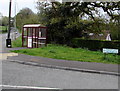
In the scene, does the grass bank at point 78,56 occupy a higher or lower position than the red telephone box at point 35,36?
lower

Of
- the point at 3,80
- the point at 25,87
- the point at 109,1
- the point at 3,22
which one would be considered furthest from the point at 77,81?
the point at 3,22

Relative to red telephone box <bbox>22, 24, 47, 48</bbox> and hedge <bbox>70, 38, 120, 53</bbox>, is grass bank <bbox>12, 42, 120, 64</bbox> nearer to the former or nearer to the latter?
hedge <bbox>70, 38, 120, 53</bbox>

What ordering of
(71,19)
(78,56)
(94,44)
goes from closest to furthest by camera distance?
(78,56)
(94,44)
(71,19)

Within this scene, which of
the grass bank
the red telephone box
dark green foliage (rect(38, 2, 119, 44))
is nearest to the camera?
the grass bank

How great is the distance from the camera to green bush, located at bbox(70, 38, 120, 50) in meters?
16.5

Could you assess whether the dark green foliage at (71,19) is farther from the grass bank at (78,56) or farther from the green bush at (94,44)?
the grass bank at (78,56)

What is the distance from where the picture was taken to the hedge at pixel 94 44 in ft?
54.2

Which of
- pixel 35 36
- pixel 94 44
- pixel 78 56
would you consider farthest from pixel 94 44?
pixel 78 56

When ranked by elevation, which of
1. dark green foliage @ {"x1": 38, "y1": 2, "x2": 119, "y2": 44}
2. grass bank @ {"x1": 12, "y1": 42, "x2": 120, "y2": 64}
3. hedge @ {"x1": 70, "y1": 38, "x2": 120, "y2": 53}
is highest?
dark green foliage @ {"x1": 38, "y1": 2, "x2": 119, "y2": 44}

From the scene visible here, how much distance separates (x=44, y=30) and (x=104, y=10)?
6776 millimetres

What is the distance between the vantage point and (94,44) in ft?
58.6

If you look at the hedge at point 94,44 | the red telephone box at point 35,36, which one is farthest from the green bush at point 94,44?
the red telephone box at point 35,36

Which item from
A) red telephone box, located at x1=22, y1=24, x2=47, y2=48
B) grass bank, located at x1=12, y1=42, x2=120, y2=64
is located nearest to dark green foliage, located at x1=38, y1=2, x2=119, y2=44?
red telephone box, located at x1=22, y1=24, x2=47, y2=48

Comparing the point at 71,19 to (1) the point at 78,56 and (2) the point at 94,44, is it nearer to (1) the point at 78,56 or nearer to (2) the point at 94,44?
(2) the point at 94,44
